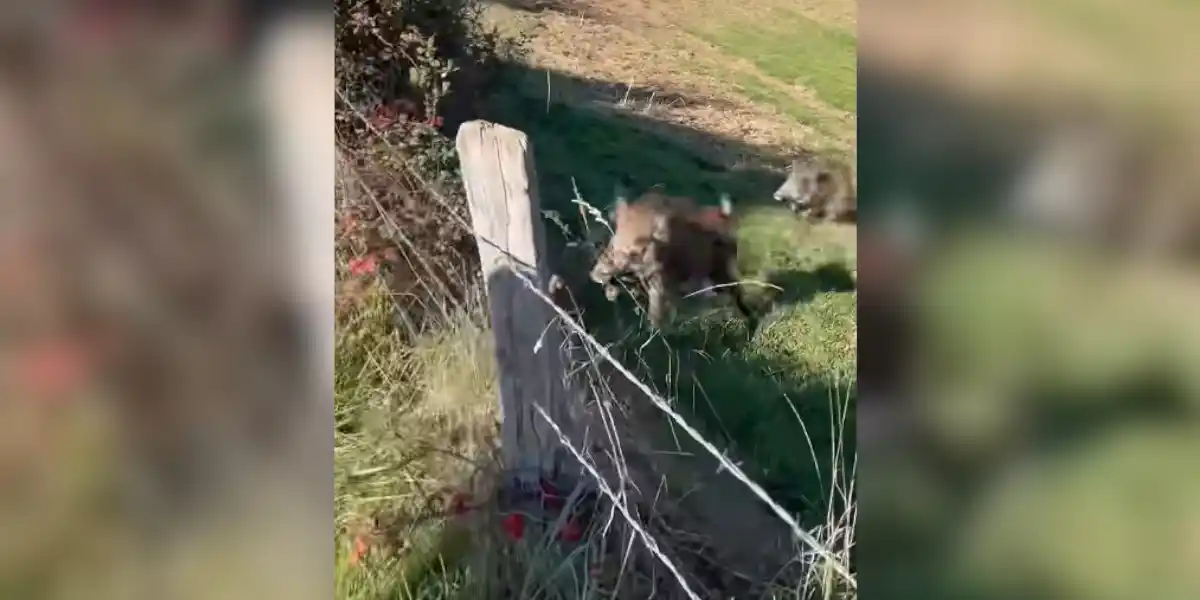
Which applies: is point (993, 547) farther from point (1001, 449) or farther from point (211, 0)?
point (211, 0)


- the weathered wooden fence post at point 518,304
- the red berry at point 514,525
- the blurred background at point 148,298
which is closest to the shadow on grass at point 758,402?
the weathered wooden fence post at point 518,304

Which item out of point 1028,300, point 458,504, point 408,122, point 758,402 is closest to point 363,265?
point 408,122

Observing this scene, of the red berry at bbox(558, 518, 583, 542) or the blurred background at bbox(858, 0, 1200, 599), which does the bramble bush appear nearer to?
the red berry at bbox(558, 518, 583, 542)

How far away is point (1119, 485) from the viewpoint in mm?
1028

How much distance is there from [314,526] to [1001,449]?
0.89 meters

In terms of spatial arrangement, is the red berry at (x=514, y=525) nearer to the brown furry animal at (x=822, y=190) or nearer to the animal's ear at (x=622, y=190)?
the animal's ear at (x=622, y=190)

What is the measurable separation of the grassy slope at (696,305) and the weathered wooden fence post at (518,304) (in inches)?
1.0

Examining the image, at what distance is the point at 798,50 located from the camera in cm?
112

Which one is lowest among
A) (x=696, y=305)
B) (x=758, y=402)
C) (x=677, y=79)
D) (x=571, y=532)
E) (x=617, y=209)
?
(x=571, y=532)

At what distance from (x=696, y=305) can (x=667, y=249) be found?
8cm

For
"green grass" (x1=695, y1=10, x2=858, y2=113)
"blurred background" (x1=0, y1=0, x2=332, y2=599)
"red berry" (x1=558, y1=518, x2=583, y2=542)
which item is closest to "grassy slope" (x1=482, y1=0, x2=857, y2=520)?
"green grass" (x1=695, y1=10, x2=858, y2=113)

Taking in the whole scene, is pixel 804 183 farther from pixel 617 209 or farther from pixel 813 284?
pixel 617 209

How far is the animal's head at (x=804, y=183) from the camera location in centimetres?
112

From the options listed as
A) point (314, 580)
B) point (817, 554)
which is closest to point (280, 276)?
point (314, 580)
